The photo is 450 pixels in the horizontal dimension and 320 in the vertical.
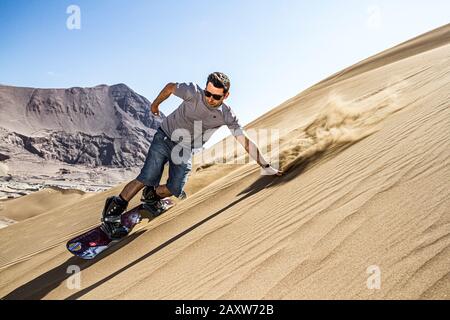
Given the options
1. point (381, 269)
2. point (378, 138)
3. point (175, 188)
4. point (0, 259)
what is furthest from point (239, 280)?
point (0, 259)

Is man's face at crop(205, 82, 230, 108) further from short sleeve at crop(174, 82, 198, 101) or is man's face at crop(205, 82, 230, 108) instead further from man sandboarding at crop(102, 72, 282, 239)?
short sleeve at crop(174, 82, 198, 101)

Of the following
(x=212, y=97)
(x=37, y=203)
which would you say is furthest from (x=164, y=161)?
(x=37, y=203)

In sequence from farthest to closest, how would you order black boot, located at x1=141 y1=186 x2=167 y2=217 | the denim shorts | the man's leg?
black boot, located at x1=141 y1=186 x2=167 y2=217
the man's leg
the denim shorts

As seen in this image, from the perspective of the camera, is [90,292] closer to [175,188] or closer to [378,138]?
[175,188]

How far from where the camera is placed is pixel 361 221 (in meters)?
1.97

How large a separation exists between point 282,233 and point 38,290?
2.11m

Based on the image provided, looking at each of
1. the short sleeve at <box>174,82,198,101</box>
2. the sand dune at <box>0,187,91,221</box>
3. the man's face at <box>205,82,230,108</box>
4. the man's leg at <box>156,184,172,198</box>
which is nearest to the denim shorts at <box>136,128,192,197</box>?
the man's leg at <box>156,184,172,198</box>

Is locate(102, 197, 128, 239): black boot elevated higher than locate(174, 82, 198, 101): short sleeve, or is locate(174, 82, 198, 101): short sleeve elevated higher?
locate(174, 82, 198, 101): short sleeve

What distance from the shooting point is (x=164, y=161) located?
3551 millimetres

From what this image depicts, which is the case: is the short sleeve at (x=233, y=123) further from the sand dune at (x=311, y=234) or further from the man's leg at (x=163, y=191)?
the man's leg at (x=163, y=191)

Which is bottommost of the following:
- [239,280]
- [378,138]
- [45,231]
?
[45,231]

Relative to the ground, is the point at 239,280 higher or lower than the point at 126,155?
higher

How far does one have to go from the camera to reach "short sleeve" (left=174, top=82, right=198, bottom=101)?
127 inches

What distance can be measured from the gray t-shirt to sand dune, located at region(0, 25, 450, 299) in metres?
0.75
